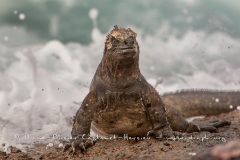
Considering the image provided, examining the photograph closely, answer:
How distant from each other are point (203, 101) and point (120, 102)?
15.9 ft

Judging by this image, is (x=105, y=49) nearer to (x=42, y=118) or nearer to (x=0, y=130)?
(x=0, y=130)

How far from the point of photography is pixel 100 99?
26.0ft

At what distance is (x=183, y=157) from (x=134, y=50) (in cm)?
189

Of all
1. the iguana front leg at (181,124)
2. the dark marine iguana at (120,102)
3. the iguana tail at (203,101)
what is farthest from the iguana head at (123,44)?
the iguana tail at (203,101)

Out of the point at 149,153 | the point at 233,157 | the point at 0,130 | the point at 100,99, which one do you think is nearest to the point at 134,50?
the point at 100,99

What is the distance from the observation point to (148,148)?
24.0ft

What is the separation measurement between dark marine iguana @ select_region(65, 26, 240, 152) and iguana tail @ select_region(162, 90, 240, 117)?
3.35m

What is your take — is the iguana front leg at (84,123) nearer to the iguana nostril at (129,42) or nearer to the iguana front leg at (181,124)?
the iguana nostril at (129,42)

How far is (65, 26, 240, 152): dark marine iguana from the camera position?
7570mm

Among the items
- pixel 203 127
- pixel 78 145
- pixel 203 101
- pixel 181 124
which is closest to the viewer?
pixel 78 145

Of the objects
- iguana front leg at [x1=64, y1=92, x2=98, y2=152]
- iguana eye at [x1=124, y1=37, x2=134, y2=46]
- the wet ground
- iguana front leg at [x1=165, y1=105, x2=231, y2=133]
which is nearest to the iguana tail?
iguana front leg at [x1=165, y1=105, x2=231, y2=133]

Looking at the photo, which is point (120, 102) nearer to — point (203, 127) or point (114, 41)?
point (114, 41)

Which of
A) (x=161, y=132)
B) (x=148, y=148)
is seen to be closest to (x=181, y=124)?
(x=161, y=132)

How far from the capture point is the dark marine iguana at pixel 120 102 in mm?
7570
